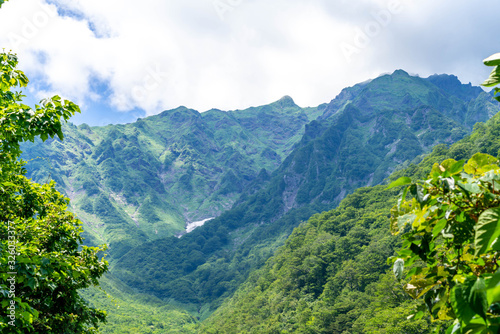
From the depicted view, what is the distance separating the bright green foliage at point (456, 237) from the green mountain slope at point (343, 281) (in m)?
33.7

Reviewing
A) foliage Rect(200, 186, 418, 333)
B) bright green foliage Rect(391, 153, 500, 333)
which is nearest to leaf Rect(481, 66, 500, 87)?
bright green foliage Rect(391, 153, 500, 333)

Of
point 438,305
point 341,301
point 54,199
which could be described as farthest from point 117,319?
point 438,305

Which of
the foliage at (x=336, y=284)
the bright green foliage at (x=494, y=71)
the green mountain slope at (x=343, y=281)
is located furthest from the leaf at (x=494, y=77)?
the foliage at (x=336, y=284)

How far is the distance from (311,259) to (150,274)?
154m

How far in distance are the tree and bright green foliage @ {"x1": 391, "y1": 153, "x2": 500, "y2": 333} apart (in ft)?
19.5

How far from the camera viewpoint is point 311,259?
241ft

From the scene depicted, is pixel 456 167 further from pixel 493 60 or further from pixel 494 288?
pixel 494 288

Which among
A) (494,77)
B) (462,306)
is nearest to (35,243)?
(462,306)

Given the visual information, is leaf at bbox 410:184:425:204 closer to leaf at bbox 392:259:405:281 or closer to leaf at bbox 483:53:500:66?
leaf at bbox 392:259:405:281

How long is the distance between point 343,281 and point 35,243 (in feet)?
200

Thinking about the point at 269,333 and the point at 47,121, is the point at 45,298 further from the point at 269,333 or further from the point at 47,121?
the point at 269,333

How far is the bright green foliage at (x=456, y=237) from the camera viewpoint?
1.97 metres

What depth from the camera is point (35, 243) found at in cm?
898

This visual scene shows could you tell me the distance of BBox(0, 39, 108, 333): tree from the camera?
5902mm
